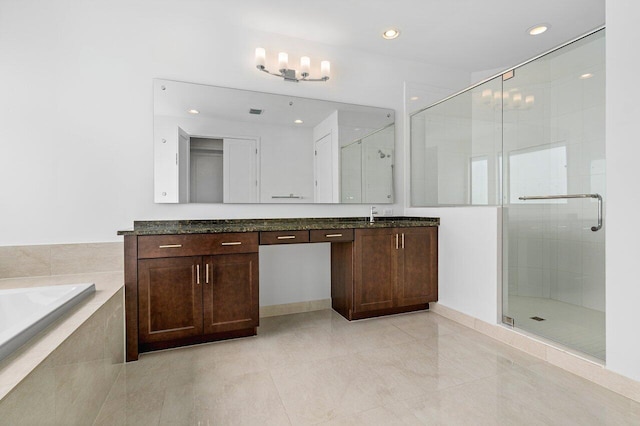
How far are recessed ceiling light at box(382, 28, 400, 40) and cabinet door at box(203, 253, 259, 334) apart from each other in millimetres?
2288

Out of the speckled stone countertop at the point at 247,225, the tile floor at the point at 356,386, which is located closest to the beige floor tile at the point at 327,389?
the tile floor at the point at 356,386

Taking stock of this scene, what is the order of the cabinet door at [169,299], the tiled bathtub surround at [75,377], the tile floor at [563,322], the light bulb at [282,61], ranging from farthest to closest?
the light bulb at [282,61] → the cabinet door at [169,299] → the tile floor at [563,322] → the tiled bathtub surround at [75,377]

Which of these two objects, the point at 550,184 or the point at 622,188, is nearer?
the point at 622,188

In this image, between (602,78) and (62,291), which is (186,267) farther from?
(602,78)

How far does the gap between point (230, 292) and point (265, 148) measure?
1283 mm

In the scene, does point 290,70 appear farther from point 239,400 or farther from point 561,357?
point 561,357

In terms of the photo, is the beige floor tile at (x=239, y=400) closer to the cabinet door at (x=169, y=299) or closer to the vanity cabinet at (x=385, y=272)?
the cabinet door at (x=169, y=299)

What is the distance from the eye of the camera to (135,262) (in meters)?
1.97

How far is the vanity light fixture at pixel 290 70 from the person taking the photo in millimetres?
2599

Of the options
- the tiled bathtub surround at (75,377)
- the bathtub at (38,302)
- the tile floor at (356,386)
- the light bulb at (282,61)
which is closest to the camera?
the tiled bathtub surround at (75,377)

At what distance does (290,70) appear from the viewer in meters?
2.78

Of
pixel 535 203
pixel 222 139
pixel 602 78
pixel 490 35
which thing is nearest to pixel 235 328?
pixel 222 139

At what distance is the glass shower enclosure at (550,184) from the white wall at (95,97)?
2.02 m

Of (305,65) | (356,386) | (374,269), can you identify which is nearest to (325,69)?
(305,65)
